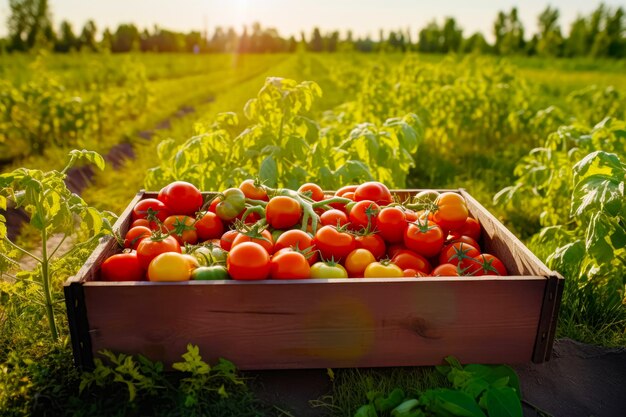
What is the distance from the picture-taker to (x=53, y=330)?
8.69ft

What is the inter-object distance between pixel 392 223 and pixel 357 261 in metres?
0.31

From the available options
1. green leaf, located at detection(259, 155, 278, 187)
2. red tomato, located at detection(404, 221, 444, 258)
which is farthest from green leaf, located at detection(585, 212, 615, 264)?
green leaf, located at detection(259, 155, 278, 187)

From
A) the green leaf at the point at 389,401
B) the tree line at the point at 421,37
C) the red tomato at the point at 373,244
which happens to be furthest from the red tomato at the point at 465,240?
the tree line at the point at 421,37

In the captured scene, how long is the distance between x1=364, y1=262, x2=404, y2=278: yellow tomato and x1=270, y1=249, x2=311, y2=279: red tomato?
27 cm

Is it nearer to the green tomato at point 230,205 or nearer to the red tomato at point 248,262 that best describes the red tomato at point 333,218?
the green tomato at point 230,205

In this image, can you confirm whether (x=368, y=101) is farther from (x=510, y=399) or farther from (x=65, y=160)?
(x=510, y=399)

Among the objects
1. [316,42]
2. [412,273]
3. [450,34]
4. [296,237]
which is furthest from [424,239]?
[316,42]

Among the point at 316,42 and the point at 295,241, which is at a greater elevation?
the point at 295,241

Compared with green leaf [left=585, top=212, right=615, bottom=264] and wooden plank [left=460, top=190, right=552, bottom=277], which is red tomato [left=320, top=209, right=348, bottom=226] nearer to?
wooden plank [left=460, top=190, right=552, bottom=277]

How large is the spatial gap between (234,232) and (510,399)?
53.3 inches

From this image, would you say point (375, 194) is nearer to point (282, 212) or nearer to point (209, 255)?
point (282, 212)

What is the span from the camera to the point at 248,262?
91.0 inches

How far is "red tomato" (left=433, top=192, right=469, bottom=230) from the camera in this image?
292cm

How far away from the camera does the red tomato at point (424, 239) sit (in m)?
2.70
